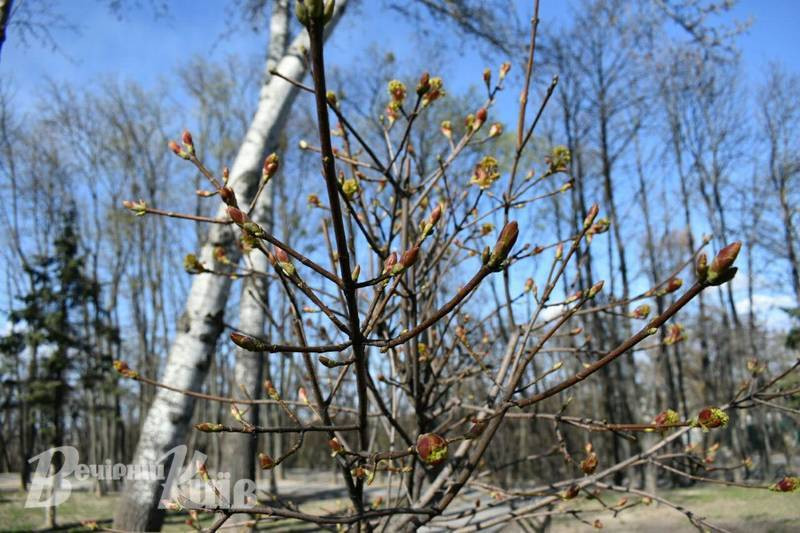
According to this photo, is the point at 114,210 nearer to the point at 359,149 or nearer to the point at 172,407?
the point at 172,407

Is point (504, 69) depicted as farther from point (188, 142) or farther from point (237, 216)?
point (237, 216)

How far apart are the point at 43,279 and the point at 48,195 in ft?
12.6

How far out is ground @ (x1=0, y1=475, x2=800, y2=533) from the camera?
266 centimetres

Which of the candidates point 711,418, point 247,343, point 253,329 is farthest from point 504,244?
point 253,329

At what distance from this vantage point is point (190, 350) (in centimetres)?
324

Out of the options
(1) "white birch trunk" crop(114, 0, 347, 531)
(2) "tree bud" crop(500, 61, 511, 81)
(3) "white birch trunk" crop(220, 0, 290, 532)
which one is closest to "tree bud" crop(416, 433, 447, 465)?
(2) "tree bud" crop(500, 61, 511, 81)

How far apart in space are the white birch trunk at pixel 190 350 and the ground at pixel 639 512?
85 cm

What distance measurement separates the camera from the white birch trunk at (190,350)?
2.92 m

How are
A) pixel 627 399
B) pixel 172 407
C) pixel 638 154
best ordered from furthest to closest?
pixel 638 154
pixel 627 399
pixel 172 407

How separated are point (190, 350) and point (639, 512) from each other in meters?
6.55

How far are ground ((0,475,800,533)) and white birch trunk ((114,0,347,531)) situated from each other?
2.77 feet

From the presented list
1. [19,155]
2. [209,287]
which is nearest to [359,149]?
[209,287]

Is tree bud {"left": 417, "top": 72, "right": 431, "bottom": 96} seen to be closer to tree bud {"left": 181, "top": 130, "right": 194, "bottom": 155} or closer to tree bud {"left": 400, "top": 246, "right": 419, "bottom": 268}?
tree bud {"left": 181, "top": 130, "right": 194, "bottom": 155}

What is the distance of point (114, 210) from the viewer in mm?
18219
